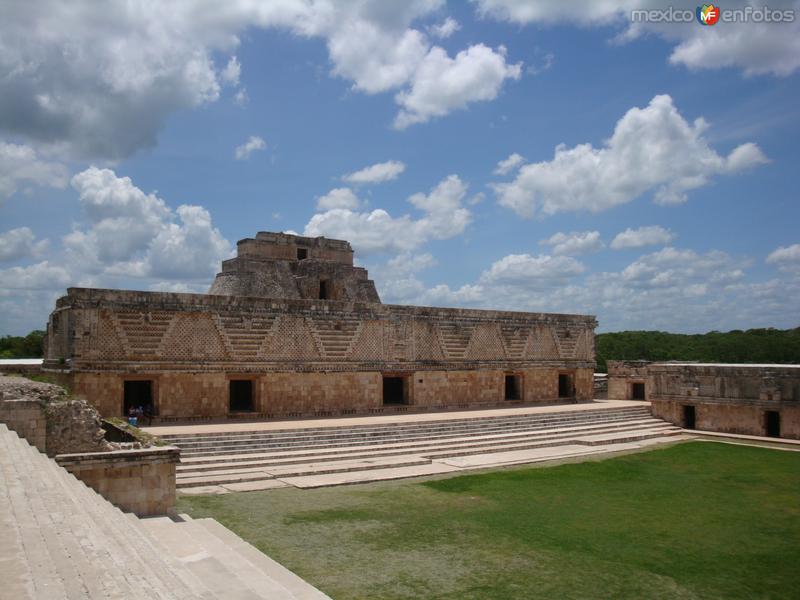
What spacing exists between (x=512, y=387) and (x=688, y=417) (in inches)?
219

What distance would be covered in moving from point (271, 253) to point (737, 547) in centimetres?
1579

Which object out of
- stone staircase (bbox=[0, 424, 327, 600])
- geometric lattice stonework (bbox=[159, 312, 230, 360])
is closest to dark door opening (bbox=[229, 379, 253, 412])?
geometric lattice stonework (bbox=[159, 312, 230, 360])

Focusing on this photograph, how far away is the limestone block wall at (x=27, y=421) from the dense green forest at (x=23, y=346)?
25.6 metres

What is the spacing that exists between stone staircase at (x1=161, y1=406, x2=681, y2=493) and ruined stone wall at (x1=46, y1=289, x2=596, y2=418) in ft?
8.55

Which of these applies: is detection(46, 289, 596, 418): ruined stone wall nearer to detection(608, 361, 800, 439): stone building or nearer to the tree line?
detection(608, 361, 800, 439): stone building

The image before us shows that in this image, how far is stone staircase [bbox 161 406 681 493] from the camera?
1168 centimetres

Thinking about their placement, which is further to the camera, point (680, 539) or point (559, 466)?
point (559, 466)

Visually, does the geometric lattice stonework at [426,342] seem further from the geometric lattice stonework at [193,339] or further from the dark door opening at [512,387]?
the geometric lattice stonework at [193,339]

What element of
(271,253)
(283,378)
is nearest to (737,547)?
(283,378)

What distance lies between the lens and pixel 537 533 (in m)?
8.51

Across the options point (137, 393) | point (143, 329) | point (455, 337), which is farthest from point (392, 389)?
point (143, 329)

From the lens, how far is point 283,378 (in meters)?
16.9

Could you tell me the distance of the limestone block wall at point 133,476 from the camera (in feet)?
27.7

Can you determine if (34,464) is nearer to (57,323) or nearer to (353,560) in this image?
(353,560)
